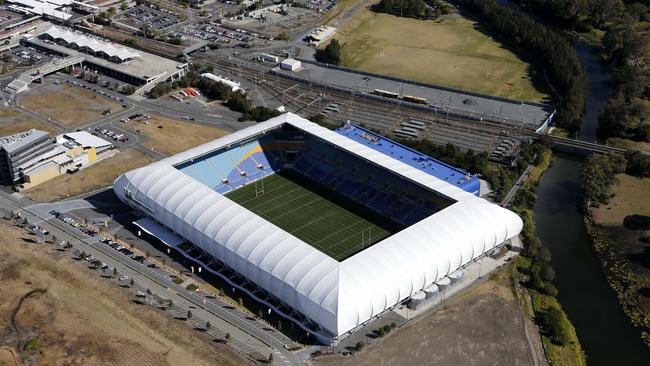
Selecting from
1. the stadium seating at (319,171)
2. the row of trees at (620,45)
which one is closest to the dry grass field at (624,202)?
the row of trees at (620,45)

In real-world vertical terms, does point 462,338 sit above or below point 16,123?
above

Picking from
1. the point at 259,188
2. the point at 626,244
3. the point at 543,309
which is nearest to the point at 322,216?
the point at 259,188

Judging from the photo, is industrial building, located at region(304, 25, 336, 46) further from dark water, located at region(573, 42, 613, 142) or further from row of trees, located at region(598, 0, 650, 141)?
row of trees, located at region(598, 0, 650, 141)

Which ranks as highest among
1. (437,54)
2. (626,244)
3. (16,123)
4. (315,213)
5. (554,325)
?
(554,325)

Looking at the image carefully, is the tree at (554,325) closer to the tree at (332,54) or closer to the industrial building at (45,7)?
the tree at (332,54)

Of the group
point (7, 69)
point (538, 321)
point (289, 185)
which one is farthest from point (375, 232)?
point (7, 69)

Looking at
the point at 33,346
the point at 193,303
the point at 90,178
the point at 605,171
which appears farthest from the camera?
the point at 90,178

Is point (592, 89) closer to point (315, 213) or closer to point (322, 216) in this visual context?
point (322, 216)

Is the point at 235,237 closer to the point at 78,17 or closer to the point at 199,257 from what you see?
the point at 199,257
